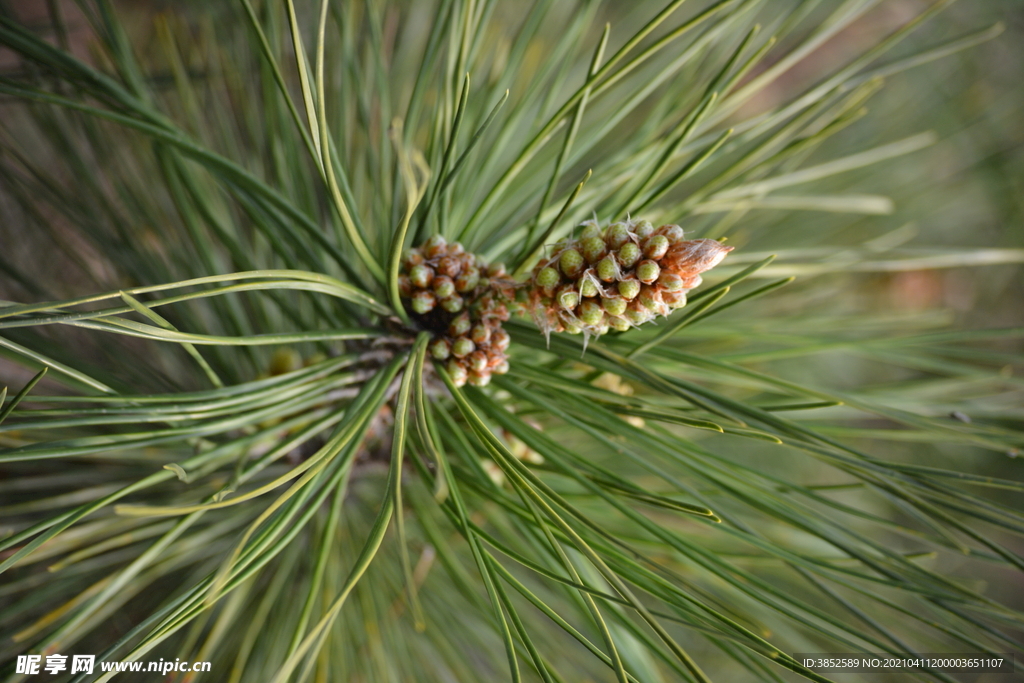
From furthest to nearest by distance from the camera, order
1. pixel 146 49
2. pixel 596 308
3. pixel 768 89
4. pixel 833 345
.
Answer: pixel 768 89
pixel 146 49
pixel 833 345
pixel 596 308

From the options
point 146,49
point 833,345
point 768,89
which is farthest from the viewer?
point 768,89

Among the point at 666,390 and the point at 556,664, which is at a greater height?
the point at 666,390

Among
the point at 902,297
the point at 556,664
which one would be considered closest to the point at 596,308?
the point at 556,664

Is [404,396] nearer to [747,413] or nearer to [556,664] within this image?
[747,413]
